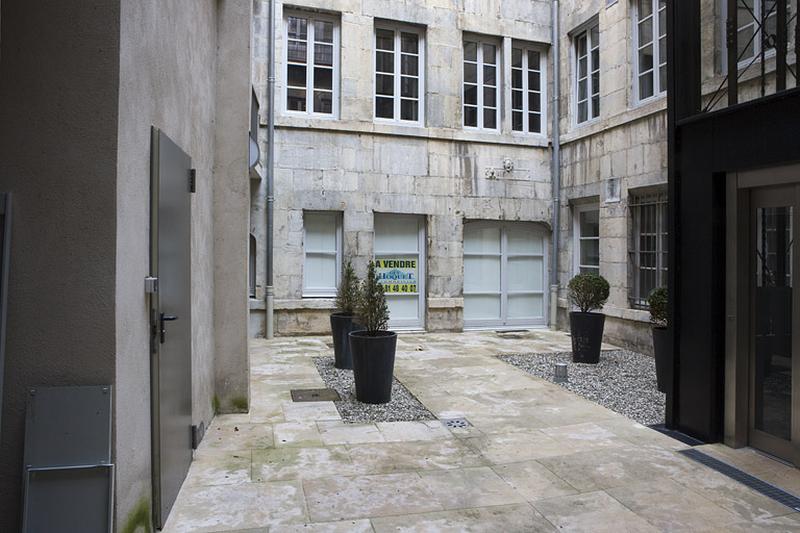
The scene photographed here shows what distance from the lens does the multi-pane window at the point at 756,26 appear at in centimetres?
502

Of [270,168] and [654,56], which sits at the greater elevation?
[654,56]

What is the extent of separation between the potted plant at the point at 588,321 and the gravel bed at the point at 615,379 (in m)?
0.18

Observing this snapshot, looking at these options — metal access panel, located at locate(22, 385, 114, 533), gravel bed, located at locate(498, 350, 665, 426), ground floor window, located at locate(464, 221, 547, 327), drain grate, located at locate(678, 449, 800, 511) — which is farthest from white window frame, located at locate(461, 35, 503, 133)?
metal access panel, located at locate(22, 385, 114, 533)

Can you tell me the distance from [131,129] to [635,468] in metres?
4.08

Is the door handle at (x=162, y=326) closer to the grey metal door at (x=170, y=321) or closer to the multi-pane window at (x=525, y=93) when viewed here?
the grey metal door at (x=170, y=321)

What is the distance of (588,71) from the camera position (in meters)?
11.2

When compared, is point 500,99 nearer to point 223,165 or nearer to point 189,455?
point 223,165

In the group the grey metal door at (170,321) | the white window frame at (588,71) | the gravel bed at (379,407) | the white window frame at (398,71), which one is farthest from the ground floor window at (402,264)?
the grey metal door at (170,321)

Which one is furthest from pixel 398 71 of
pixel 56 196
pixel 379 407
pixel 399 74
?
pixel 56 196

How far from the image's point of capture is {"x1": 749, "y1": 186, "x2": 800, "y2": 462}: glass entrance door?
4.32 metres

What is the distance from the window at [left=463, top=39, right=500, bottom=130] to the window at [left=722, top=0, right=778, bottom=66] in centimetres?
555

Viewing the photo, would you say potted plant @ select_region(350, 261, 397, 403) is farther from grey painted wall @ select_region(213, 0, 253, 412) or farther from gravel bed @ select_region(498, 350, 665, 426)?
gravel bed @ select_region(498, 350, 665, 426)

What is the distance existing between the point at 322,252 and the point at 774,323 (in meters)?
7.77

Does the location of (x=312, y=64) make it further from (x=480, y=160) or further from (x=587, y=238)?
(x=587, y=238)
